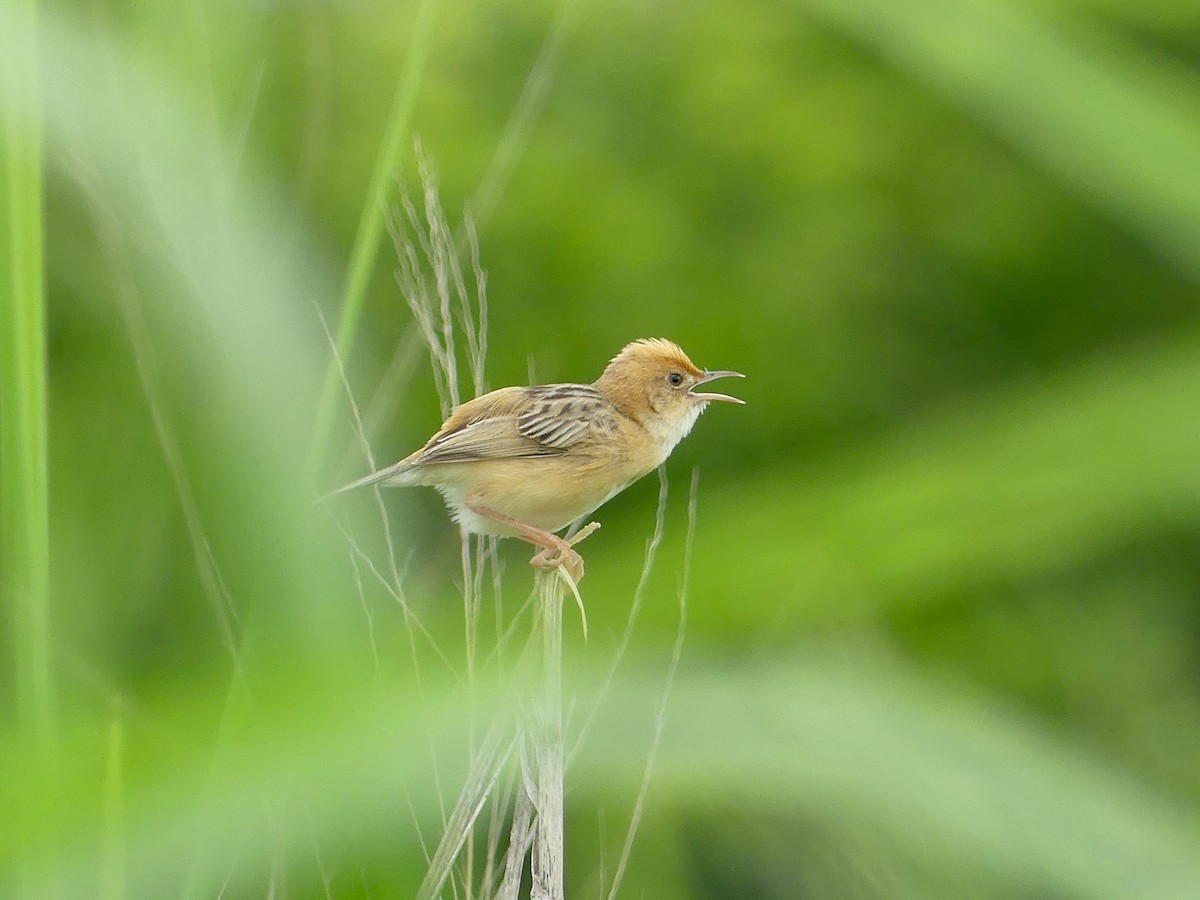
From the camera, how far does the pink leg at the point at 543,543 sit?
2439mm

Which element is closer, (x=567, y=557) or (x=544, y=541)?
(x=567, y=557)

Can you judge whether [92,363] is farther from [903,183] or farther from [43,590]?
[903,183]

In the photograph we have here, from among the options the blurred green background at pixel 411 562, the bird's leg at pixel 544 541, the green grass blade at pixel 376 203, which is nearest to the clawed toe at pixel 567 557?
the bird's leg at pixel 544 541

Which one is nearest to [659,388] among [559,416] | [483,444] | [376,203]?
[559,416]

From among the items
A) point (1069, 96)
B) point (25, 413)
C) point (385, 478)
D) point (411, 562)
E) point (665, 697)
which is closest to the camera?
point (25, 413)

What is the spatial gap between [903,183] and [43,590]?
5.81 meters

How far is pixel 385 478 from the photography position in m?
2.69

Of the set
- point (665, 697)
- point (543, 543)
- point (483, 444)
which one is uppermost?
point (483, 444)

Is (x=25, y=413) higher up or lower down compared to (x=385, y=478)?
lower down

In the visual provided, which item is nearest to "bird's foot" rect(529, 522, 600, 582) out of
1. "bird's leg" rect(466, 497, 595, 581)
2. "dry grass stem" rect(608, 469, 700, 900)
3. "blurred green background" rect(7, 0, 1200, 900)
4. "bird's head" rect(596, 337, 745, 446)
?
"bird's leg" rect(466, 497, 595, 581)

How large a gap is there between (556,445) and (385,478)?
0.46 meters

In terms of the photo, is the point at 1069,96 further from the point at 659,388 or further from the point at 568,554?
the point at 659,388

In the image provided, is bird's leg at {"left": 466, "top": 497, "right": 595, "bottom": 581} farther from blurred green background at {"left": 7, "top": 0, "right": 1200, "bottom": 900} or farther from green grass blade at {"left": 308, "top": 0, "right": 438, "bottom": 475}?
green grass blade at {"left": 308, "top": 0, "right": 438, "bottom": 475}

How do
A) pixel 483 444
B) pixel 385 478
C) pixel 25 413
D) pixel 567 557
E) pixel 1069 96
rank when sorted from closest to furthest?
pixel 25 413
pixel 1069 96
pixel 567 557
pixel 385 478
pixel 483 444
